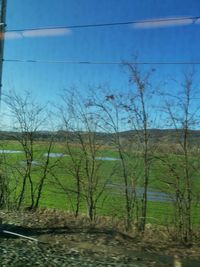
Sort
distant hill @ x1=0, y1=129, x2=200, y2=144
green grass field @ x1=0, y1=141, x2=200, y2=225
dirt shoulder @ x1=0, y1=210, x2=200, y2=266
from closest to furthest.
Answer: dirt shoulder @ x1=0, y1=210, x2=200, y2=266
distant hill @ x1=0, y1=129, x2=200, y2=144
green grass field @ x1=0, y1=141, x2=200, y2=225

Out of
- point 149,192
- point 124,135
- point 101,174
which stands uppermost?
point 124,135

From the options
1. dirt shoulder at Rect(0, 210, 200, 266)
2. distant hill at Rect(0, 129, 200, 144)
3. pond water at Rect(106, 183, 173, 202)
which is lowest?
dirt shoulder at Rect(0, 210, 200, 266)

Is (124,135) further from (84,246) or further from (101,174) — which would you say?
(84,246)

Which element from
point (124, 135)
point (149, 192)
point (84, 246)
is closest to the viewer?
point (84, 246)

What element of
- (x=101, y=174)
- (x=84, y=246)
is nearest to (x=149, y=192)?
(x=101, y=174)

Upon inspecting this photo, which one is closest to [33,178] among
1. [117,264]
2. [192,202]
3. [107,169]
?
[107,169]

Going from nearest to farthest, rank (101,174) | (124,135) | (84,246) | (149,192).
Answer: (84,246) → (124,135) → (149,192) → (101,174)

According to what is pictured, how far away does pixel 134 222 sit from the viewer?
41.2 feet

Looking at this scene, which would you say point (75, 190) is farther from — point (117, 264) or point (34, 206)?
point (117, 264)

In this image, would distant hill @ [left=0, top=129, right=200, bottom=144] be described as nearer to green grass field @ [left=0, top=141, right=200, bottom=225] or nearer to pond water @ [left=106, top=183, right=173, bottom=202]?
green grass field @ [left=0, top=141, right=200, bottom=225]

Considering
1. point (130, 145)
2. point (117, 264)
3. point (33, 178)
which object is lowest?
point (117, 264)

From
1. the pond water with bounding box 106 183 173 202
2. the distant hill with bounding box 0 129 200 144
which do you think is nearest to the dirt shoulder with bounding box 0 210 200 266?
the pond water with bounding box 106 183 173 202

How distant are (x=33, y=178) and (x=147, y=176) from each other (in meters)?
4.67

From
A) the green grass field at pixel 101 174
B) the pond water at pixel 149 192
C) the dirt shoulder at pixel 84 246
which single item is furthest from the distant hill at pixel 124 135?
the dirt shoulder at pixel 84 246
